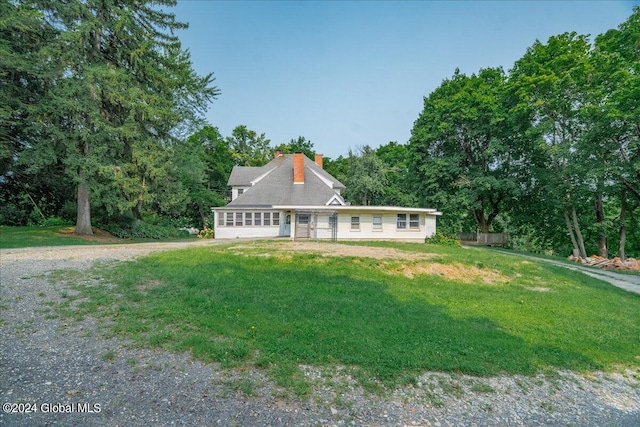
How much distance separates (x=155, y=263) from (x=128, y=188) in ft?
37.0

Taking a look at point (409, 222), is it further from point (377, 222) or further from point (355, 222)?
point (355, 222)

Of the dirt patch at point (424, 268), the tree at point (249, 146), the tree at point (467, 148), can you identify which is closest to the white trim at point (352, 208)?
the tree at point (467, 148)

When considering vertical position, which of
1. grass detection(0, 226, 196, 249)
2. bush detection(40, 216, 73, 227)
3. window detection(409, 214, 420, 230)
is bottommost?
grass detection(0, 226, 196, 249)

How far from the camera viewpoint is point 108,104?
68.0 ft

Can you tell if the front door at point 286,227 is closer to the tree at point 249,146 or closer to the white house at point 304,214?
the white house at point 304,214

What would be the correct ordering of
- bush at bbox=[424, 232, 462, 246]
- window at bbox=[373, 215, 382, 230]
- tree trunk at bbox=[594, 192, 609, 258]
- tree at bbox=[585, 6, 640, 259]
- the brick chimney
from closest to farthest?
tree at bbox=[585, 6, 640, 259], tree trunk at bbox=[594, 192, 609, 258], bush at bbox=[424, 232, 462, 246], window at bbox=[373, 215, 382, 230], the brick chimney

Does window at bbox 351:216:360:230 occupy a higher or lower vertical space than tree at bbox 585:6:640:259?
lower

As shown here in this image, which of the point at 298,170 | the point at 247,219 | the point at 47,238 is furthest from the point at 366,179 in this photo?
the point at 47,238

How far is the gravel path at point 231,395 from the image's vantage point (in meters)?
3.34

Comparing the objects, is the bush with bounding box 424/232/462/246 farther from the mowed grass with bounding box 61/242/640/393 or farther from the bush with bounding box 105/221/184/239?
the bush with bounding box 105/221/184/239

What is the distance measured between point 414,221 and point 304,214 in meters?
8.05

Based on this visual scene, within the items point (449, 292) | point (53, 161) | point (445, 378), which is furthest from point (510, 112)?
point (53, 161)

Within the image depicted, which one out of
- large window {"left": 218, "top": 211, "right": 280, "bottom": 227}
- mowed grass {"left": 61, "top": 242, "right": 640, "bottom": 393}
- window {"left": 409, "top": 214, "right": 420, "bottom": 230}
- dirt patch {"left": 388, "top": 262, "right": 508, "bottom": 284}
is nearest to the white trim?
window {"left": 409, "top": 214, "right": 420, "bottom": 230}

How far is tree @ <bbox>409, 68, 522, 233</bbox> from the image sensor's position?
2634cm
